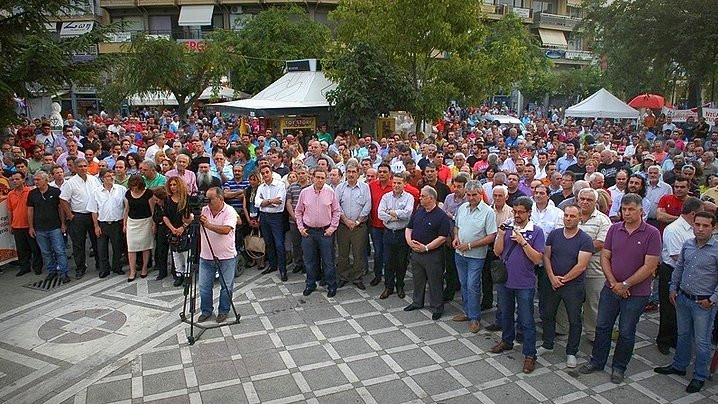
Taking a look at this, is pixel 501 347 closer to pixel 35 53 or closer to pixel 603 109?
pixel 35 53

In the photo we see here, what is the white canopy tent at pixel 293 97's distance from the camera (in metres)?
16.2

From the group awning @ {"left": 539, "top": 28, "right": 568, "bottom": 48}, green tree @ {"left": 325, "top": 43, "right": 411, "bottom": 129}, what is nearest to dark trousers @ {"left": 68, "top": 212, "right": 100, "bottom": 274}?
green tree @ {"left": 325, "top": 43, "right": 411, "bottom": 129}

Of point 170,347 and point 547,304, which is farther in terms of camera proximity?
point 170,347

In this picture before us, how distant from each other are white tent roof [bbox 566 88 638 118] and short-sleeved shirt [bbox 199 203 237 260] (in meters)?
17.7

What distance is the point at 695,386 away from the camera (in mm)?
4863

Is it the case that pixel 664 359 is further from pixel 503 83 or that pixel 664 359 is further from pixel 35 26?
pixel 503 83

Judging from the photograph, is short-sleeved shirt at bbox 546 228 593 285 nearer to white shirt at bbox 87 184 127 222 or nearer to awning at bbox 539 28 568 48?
white shirt at bbox 87 184 127 222

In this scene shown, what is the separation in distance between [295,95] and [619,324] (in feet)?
45.3

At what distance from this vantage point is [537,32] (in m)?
48.3

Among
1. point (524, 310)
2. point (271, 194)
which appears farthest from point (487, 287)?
point (271, 194)

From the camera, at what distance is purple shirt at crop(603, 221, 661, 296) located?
476 cm

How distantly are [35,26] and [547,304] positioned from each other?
8.73 m

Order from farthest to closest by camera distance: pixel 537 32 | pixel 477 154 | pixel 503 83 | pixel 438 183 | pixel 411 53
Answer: pixel 537 32 < pixel 503 83 < pixel 411 53 < pixel 477 154 < pixel 438 183

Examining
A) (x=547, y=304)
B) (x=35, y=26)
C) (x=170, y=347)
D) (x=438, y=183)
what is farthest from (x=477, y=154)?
(x=35, y=26)
